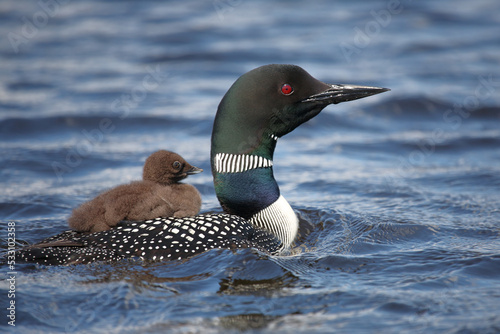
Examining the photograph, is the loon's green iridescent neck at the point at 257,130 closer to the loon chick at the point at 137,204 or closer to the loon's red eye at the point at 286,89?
the loon's red eye at the point at 286,89

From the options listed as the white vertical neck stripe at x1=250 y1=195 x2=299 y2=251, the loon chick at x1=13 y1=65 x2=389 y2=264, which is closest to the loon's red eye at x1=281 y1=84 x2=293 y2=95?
the loon chick at x1=13 y1=65 x2=389 y2=264

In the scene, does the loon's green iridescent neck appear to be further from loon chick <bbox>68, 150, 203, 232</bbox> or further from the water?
the water

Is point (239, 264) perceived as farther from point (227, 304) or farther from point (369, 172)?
point (369, 172)

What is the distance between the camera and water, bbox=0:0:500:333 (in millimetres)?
3850

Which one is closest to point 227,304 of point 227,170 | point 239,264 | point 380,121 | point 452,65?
point 239,264

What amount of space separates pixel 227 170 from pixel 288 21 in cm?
916

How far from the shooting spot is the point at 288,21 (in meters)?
13.3

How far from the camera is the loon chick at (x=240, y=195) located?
4.16 metres

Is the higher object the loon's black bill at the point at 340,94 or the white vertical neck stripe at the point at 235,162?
the loon's black bill at the point at 340,94

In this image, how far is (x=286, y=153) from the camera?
7930 mm

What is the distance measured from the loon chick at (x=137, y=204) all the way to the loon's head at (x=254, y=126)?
0.29m

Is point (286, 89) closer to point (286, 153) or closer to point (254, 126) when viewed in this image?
point (254, 126)

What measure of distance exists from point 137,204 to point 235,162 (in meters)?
0.72

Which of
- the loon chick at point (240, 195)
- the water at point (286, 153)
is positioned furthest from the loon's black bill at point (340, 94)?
the water at point (286, 153)
